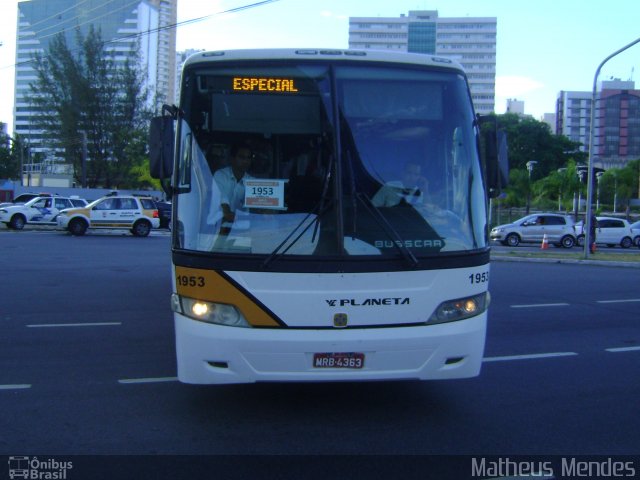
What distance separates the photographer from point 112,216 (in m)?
31.6

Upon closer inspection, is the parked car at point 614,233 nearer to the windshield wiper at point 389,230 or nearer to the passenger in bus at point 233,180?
the windshield wiper at point 389,230

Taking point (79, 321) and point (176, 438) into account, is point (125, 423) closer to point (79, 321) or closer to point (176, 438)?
point (176, 438)

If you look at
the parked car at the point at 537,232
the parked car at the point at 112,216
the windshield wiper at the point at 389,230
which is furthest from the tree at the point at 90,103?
the windshield wiper at the point at 389,230

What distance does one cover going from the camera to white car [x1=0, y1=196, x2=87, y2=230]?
35.0 metres

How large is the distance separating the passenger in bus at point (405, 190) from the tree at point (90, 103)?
191 feet

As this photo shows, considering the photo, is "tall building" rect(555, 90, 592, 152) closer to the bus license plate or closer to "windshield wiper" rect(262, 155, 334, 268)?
"windshield wiper" rect(262, 155, 334, 268)

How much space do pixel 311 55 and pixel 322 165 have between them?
937mm

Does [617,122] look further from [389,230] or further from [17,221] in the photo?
[389,230]

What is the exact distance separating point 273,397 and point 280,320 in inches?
54.1

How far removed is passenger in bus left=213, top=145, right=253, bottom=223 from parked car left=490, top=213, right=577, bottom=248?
2966 cm

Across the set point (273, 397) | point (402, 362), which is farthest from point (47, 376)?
A: point (402, 362)

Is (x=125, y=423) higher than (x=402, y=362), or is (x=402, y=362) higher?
(x=402, y=362)

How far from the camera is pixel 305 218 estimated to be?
5457 millimetres

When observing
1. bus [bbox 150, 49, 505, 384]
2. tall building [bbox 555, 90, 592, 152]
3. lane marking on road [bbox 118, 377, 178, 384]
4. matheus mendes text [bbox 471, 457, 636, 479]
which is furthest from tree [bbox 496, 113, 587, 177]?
tall building [bbox 555, 90, 592, 152]
